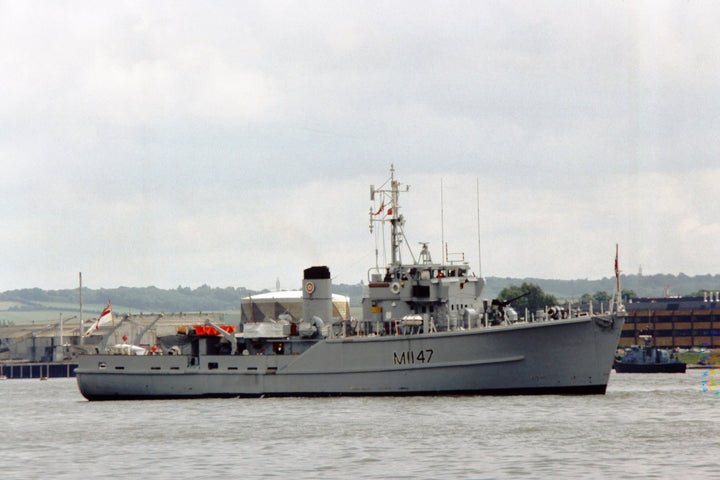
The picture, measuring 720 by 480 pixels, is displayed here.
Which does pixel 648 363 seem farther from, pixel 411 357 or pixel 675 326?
pixel 411 357

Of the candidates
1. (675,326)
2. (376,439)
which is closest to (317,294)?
(376,439)

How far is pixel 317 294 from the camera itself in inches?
2219

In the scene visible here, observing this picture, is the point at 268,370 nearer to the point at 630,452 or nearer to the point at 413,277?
the point at 413,277

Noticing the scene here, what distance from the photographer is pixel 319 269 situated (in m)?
57.0

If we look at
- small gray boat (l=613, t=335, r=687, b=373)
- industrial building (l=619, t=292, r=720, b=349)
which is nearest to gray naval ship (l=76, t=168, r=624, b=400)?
small gray boat (l=613, t=335, r=687, b=373)

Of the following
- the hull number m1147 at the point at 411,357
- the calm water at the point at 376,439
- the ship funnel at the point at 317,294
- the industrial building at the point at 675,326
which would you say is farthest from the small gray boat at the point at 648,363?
the hull number m1147 at the point at 411,357

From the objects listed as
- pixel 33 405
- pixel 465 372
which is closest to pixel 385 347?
pixel 465 372

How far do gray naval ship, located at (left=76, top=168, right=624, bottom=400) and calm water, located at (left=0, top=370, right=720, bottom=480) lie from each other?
1.02 m

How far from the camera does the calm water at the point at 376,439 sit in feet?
97.5

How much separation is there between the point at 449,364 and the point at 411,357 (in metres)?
1.77

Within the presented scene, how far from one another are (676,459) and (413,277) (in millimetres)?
25038

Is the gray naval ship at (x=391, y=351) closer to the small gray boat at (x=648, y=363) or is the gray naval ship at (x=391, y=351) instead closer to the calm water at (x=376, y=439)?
the calm water at (x=376, y=439)

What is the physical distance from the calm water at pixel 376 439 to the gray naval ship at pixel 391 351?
3.33ft

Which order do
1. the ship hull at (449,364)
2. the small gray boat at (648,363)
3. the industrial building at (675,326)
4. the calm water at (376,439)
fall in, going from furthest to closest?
1. the industrial building at (675,326)
2. the small gray boat at (648,363)
3. the ship hull at (449,364)
4. the calm water at (376,439)
